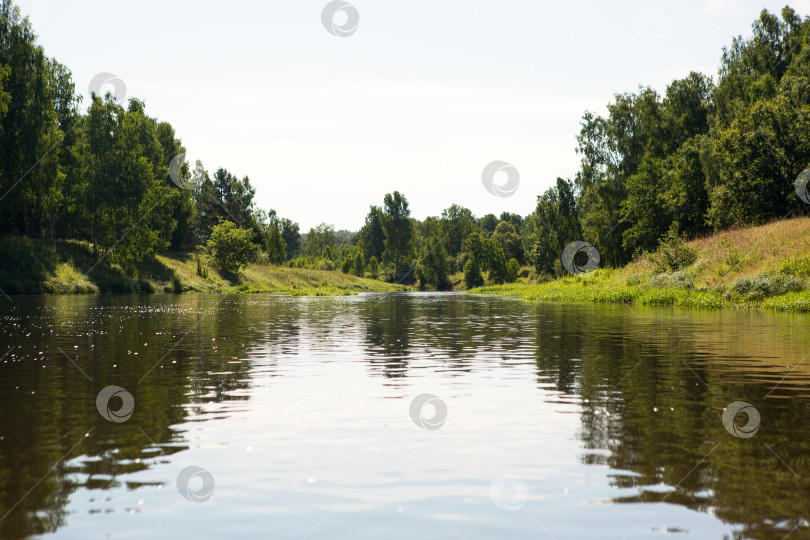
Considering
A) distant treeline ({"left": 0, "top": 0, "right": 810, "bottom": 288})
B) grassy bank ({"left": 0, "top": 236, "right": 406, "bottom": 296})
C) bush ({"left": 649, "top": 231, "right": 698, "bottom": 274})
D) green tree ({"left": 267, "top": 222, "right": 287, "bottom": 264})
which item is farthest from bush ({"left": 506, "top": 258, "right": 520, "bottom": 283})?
bush ({"left": 649, "top": 231, "right": 698, "bottom": 274})

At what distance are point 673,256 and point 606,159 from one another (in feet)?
105

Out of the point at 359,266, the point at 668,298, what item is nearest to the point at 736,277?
the point at 668,298

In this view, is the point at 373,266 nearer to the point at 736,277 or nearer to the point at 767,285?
the point at 736,277

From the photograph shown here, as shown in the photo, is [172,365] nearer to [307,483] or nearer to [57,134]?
[307,483]

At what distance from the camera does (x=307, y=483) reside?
23.2ft

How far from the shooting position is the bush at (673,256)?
5522 cm

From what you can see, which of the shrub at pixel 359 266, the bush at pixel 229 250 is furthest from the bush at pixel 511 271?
the bush at pixel 229 250

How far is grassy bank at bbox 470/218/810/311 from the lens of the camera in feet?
130

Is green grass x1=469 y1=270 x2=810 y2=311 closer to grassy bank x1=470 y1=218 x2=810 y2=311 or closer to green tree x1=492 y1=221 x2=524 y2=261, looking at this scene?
grassy bank x1=470 y1=218 x2=810 y2=311

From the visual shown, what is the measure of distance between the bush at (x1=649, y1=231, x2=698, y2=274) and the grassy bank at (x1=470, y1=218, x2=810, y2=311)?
42cm

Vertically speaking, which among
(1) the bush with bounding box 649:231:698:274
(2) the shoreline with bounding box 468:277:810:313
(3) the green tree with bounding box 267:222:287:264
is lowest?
(2) the shoreline with bounding box 468:277:810:313

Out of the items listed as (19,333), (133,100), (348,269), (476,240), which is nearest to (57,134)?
(133,100)

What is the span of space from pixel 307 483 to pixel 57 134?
75773 mm

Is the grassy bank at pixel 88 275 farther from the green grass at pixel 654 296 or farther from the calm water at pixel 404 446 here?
the calm water at pixel 404 446
